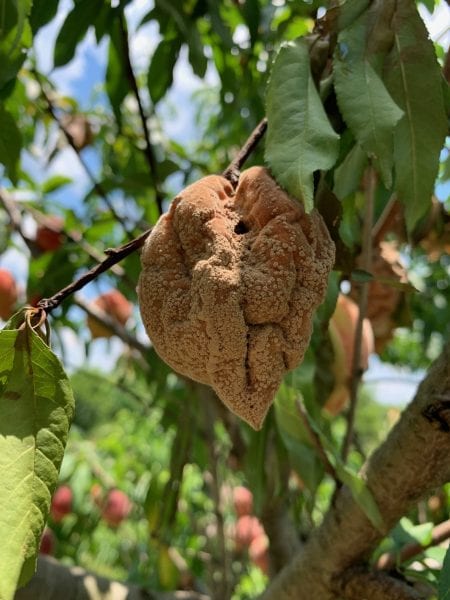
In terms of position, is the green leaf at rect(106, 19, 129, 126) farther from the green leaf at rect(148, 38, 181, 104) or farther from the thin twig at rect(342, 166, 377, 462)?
the thin twig at rect(342, 166, 377, 462)

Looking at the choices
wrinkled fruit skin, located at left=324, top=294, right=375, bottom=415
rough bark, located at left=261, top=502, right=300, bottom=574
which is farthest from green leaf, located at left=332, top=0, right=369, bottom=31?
rough bark, located at left=261, top=502, right=300, bottom=574

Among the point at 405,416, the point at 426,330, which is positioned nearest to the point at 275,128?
the point at 405,416

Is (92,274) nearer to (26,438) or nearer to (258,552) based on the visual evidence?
(26,438)

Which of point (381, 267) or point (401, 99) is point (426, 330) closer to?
point (381, 267)

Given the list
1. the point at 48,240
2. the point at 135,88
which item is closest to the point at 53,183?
the point at 48,240

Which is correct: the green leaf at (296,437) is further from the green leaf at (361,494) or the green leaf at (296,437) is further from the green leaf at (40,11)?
the green leaf at (40,11)
